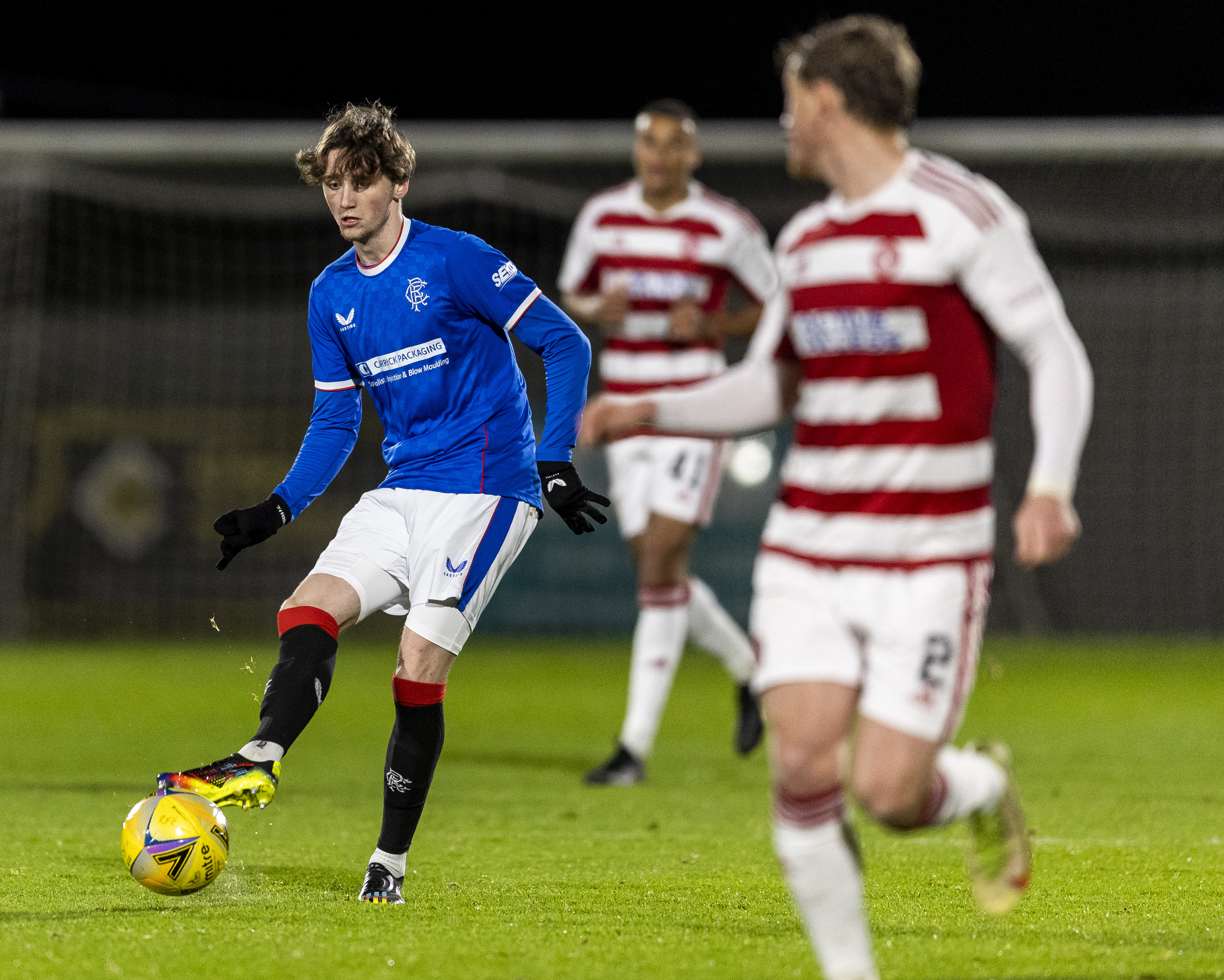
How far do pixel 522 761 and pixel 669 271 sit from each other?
2477mm

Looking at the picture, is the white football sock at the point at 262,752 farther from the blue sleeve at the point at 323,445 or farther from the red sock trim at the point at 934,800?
the red sock trim at the point at 934,800

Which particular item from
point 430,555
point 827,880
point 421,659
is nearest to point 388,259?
point 430,555

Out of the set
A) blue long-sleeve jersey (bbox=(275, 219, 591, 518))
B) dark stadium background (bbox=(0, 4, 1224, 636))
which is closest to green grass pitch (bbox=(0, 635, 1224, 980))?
blue long-sleeve jersey (bbox=(275, 219, 591, 518))

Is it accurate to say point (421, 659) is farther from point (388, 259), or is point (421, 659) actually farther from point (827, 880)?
point (827, 880)

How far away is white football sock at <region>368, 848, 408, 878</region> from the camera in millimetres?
4582

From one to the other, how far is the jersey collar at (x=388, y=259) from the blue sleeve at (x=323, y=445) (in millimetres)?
369

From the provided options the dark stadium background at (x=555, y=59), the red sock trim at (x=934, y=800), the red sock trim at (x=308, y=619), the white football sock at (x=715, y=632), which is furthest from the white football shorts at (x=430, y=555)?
the dark stadium background at (x=555, y=59)

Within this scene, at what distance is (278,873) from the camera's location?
5035mm

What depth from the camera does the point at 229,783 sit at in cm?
404

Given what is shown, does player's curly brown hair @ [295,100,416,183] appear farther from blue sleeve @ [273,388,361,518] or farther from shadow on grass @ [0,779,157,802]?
shadow on grass @ [0,779,157,802]

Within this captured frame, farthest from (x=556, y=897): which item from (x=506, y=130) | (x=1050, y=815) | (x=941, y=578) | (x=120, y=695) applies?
(x=506, y=130)

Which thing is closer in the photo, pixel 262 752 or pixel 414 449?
pixel 262 752

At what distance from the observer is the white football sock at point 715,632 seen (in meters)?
7.86

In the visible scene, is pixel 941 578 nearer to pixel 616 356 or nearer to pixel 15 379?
pixel 616 356
